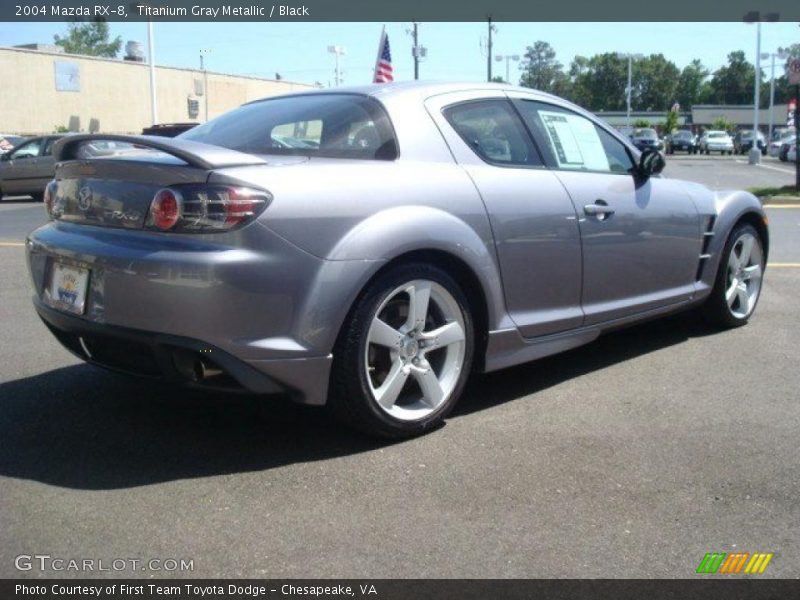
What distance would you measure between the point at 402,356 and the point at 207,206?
104 centimetres

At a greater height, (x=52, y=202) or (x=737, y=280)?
(x=52, y=202)

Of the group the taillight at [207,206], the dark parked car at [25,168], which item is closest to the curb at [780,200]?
the dark parked car at [25,168]

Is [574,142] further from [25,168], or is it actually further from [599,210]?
[25,168]

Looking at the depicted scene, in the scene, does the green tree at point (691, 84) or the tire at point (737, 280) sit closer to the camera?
the tire at point (737, 280)

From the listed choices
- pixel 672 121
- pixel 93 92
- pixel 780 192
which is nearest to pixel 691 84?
pixel 672 121

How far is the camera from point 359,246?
11.7ft

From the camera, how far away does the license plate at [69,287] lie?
3607 mm

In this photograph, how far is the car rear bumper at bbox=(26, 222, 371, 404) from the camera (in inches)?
130

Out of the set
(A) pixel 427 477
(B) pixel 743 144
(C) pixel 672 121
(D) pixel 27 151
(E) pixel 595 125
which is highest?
(C) pixel 672 121

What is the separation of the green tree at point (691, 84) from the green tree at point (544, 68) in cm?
3350

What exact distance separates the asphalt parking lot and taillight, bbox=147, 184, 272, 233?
954mm

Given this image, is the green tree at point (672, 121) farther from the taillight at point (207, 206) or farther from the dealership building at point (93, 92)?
the taillight at point (207, 206)

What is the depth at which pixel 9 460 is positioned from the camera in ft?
11.7

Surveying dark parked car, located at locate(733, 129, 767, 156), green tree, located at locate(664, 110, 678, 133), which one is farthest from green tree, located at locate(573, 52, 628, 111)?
dark parked car, located at locate(733, 129, 767, 156)
